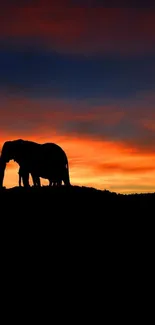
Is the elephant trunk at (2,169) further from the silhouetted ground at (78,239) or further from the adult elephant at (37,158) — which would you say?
the silhouetted ground at (78,239)

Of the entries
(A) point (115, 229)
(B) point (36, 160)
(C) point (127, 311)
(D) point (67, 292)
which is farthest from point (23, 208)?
(B) point (36, 160)

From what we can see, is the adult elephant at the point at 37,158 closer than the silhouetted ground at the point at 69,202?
No

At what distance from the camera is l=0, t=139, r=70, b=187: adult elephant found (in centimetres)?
4025

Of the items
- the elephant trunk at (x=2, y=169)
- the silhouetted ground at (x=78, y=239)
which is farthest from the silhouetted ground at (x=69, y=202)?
the elephant trunk at (x=2, y=169)

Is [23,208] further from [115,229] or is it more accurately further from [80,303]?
[80,303]

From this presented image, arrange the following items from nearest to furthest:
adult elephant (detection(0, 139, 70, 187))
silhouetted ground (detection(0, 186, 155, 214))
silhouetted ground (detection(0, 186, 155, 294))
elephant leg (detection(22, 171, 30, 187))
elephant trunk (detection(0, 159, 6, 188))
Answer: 1. silhouetted ground (detection(0, 186, 155, 294))
2. silhouetted ground (detection(0, 186, 155, 214))
3. elephant trunk (detection(0, 159, 6, 188))
4. elephant leg (detection(22, 171, 30, 187))
5. adult elephant (detection(0, 139, 70, 187))

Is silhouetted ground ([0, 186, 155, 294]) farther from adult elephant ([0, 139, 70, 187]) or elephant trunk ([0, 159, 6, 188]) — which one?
adult elephant ([0, 139, 70, 187])

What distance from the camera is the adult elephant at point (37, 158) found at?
40250 millimetres

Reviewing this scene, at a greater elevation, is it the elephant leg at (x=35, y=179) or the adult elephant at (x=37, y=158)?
the adult elephant at (x=37, y=158)

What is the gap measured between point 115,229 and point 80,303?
696 centimetres

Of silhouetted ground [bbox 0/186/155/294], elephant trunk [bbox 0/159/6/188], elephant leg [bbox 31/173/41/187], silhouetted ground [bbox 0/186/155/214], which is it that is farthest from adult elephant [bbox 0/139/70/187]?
silhouetted ground [bbox 0/186/155/294]

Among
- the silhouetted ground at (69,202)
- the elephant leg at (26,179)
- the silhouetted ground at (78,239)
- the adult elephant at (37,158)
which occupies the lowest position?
the silhouetted ground at (78,239)

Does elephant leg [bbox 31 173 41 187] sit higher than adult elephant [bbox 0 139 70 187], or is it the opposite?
adult elephant [bbox 0 139 70 187]

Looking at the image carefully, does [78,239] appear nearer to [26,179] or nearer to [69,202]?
[69,202]
